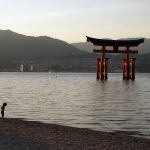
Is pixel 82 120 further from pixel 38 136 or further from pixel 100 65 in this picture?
pixel 100 65

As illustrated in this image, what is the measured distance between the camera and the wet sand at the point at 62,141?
29.6ft

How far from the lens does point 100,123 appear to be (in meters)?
15.2

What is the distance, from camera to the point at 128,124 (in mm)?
14953

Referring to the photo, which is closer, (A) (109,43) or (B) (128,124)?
(B) (128,124)

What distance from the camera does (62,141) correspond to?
980 cm

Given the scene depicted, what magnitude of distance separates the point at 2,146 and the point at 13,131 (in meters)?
2.40

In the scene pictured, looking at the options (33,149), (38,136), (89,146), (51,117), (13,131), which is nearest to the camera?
(33,149)

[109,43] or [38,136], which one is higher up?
[109,43]

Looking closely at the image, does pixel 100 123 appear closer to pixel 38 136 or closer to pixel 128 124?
pixel 128 124

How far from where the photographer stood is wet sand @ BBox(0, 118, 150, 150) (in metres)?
9.02

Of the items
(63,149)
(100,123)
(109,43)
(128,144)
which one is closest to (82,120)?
(100,123)

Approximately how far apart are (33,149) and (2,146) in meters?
0.78

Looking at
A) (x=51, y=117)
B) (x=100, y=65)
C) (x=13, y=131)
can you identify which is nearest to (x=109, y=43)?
(x=100, y=65)

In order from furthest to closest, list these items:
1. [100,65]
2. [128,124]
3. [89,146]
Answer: [100,65] < [128,124] < [89,146]
